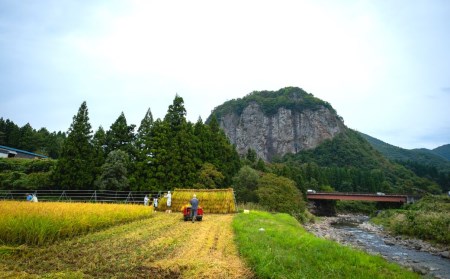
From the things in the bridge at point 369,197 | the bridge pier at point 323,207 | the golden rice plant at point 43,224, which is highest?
the golden rice plant at point 43,224

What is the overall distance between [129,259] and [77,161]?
119 ft

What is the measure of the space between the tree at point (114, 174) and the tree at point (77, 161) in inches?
101

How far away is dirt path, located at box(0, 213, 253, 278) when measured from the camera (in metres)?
7.79

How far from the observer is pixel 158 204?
2939 cm

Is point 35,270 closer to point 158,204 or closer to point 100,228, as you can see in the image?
point 100,228

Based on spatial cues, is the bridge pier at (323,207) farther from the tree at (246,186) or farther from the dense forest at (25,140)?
the dense forest at (25,140)

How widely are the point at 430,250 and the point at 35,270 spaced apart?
2902cm

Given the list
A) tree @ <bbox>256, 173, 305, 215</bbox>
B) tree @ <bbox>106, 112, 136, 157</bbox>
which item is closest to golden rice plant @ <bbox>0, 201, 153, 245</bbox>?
tree @ <bbox>256, 173, 305, 215</bbox>

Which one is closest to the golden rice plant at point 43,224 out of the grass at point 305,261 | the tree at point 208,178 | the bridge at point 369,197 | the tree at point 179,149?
the grass at point 305,261

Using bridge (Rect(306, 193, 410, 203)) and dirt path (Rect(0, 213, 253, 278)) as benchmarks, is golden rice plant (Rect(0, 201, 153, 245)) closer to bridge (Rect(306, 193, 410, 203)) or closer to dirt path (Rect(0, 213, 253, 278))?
dirt path (Rect(0, 213, 253, 278))

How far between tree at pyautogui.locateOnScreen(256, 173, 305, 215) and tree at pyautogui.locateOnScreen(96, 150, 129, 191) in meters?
17.9

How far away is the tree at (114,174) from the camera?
39.2 meters

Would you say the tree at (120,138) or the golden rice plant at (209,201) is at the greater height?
the tree at (120,138)

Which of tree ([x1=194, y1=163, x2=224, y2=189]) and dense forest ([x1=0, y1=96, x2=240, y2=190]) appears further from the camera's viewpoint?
tree ([x1=194, y1=163, x2=224, y2=189])
